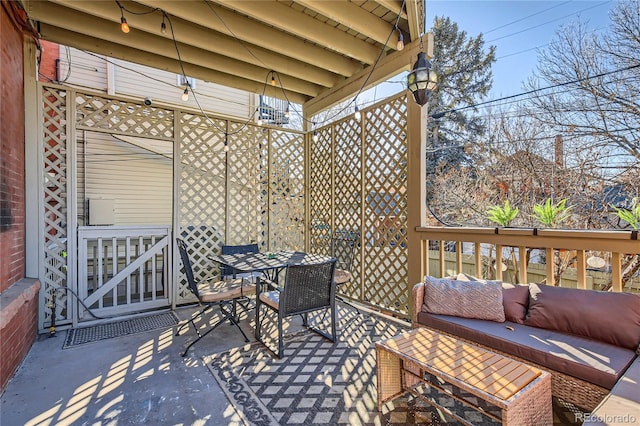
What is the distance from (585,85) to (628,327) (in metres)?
5.14

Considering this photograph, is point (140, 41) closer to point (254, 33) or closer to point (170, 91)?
point (254, 33)

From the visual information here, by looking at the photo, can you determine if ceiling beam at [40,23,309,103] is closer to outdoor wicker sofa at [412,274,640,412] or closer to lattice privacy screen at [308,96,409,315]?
lattice privacy screen at [308,96,409,315]

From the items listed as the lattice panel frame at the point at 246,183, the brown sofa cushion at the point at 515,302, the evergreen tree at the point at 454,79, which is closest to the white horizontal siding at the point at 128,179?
the lattice panel frame at the point at 246,183

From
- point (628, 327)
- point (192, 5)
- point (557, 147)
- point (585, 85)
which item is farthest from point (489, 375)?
point (585, 85)

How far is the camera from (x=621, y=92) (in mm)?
4793

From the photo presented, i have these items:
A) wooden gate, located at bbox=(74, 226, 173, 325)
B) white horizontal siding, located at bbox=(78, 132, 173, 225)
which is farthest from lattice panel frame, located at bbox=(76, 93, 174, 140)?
white horizontal siding, located at bbox=(78, 132, 173, 225)

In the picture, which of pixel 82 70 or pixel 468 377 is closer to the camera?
pixel 468 377

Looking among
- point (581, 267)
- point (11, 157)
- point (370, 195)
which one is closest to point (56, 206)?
point (11, 157)

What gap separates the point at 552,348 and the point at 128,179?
713cm

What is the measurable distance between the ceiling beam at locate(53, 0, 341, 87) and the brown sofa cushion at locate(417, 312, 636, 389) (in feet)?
13.2

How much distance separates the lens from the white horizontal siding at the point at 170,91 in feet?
20.8

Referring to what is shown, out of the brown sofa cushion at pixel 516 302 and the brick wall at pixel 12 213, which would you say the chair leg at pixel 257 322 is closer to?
the brick wall at pixel 12 213

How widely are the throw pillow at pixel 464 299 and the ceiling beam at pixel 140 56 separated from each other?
442cm

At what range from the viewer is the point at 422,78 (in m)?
2.70
